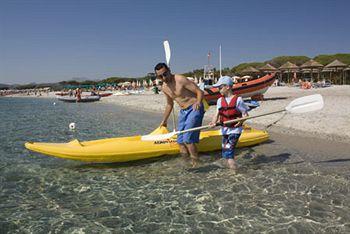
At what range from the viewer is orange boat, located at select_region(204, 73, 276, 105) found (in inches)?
637

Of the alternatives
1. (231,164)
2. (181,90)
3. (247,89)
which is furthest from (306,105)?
(247,89)

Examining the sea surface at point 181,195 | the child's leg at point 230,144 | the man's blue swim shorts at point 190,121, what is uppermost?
the man's blue swim shorts at point 190,121

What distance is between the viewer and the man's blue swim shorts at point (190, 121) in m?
5.43

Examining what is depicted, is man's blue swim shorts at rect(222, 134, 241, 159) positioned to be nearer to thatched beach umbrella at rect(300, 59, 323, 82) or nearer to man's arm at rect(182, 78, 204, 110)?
man's arm at rect(182, 78, 204, 110)

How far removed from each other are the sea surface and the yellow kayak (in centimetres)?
18

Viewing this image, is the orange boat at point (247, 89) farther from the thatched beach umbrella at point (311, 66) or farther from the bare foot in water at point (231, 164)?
the thatched beach umbrella at point (311, 66)

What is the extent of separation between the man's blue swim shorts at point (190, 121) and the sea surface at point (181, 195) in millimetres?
600

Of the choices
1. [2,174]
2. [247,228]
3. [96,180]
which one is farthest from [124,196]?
[2,174]

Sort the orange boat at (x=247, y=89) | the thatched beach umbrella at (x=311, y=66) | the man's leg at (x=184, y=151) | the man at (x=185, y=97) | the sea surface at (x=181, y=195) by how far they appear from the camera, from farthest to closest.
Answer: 1. the thatched beach umbrella at (x=311, y=66)
2. the orange boat at (x=247, y=89)
3. the man's leg at (x=184, y=151)
4. the man at (x=185, y=97)
5. the sea surface at (x=181, y=195)

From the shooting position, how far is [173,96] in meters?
5.55

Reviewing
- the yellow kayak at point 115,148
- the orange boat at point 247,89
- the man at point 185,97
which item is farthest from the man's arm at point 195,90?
the orange boat at point 247,89

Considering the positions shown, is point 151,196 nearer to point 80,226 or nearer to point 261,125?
point 80,226

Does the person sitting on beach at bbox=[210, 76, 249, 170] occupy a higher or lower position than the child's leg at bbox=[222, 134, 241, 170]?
higher

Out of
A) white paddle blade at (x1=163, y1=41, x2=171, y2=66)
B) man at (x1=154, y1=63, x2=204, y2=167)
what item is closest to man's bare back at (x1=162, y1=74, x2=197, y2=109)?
man at (x1=154, y1=63, x2=204, y2=167)
